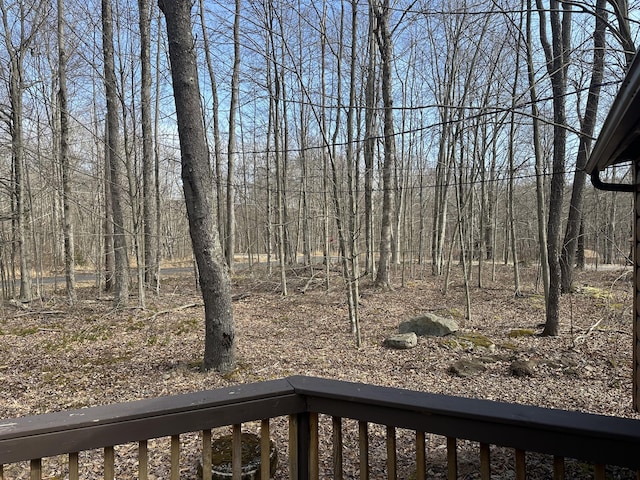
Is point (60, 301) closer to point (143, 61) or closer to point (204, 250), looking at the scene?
point (143, 61)

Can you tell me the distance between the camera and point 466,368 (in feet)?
17.7

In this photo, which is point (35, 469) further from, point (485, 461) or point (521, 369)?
point (521, 369)

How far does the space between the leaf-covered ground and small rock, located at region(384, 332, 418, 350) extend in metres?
0.15

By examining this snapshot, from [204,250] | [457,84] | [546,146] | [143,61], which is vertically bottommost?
[204,250]

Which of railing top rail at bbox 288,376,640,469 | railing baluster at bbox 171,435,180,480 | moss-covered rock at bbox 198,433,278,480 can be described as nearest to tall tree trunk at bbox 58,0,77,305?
moss-covered rock at bbox 198,433,278,480

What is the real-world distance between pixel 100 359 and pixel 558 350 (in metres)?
7.15

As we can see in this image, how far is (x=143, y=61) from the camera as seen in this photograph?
942 cm

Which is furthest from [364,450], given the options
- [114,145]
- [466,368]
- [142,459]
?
[114,145]

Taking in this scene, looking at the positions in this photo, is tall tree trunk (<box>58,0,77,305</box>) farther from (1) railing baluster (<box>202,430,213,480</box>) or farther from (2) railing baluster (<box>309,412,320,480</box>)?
(2) railing baluster (<box>309,412,320,480</box>)

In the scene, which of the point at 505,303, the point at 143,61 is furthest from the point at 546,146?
the point at 143,61

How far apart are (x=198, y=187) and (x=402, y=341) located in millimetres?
4165

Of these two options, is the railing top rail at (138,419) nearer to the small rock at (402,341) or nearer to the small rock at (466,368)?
the small rock at (466,368)

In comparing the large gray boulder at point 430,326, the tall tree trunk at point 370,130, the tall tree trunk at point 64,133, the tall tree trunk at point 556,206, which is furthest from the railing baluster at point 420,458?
the tall tree trunk at point 64,133

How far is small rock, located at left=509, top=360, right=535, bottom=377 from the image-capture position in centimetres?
516
